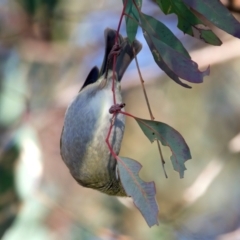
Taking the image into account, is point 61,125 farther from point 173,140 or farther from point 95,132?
point 173,140

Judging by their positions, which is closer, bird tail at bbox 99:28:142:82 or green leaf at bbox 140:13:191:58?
green leaf at bbox 140:13:191:58

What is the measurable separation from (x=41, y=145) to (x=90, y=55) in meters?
0.45

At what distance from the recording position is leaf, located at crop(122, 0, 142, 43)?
540mm

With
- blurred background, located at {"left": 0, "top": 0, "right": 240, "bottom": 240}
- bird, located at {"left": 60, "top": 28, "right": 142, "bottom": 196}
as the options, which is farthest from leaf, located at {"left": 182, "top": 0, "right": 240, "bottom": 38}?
blurred background, located at {"left": 0, "top": 0, "right": 240, "bottom": 240}

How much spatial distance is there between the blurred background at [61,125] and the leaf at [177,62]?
1405 mm

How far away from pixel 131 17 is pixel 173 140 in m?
0.15

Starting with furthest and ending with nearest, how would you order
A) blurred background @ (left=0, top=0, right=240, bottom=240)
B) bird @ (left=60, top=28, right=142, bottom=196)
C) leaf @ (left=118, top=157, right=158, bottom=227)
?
blurred background @ (left=0, top=0, right=240, bottom=240)
bird @ (left=60, top=28, right=142, bottom=196)
leaf @ (left=118, top=157, right=158, bottom=227)

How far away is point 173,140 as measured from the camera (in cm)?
55

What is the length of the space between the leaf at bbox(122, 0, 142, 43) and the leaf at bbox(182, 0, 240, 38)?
0.06 metres

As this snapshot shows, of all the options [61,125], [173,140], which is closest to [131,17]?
[173,140]

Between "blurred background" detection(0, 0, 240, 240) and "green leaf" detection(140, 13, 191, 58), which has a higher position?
"green leaf" detection(140, 13, 191, 58)


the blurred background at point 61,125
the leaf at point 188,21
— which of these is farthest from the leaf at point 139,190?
the blurred background at point 61,125

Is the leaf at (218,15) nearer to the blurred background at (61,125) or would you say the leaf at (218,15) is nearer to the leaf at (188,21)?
the leaf at (188,21)

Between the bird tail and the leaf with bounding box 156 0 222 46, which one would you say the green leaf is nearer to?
the leaf with bounding box 156 0 222 46
